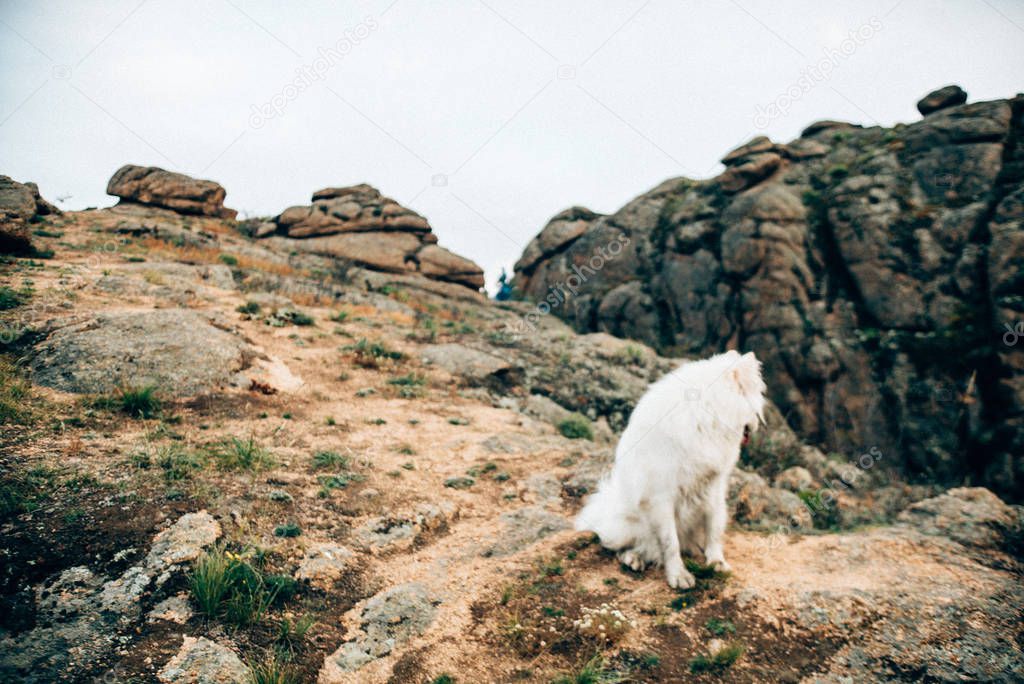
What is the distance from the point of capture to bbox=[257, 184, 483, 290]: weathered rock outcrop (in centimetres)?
2786

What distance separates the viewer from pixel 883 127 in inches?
913

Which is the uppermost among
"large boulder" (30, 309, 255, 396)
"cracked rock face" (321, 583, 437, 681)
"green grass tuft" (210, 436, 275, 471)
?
"large boulder" (30, 309, 255, 396)

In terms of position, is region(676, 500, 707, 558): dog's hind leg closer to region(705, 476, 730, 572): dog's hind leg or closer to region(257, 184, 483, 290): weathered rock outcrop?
region(705, 476, 730, 572): dog's hind leg

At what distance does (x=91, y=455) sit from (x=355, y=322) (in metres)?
9.90

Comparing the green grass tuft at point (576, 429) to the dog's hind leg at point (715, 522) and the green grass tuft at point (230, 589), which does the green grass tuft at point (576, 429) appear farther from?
the green grass tuft at point (230, 589)

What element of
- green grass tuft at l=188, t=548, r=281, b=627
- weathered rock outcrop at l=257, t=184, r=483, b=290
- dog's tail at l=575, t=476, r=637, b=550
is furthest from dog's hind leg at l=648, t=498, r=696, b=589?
weathered rock outcrop at l=257, t=184, r=483, b=290

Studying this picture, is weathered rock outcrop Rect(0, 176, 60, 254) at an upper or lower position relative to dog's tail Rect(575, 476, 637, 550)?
upper

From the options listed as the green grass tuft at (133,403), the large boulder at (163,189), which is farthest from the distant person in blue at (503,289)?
the green grass tuft at (133,403)

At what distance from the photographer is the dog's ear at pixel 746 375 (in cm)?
450

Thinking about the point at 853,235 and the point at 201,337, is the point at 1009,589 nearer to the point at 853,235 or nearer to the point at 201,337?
the point at 201,337

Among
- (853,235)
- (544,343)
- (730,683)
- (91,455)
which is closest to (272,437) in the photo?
(91,455)

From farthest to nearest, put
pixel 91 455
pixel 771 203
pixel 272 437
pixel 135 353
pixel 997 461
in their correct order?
pixel 771 203, pixel 997 461, pixel 135 353, pixel 272 437, pixel 91 455

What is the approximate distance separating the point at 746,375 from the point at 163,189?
101 feet

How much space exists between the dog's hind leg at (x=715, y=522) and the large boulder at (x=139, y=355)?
7.45 m
